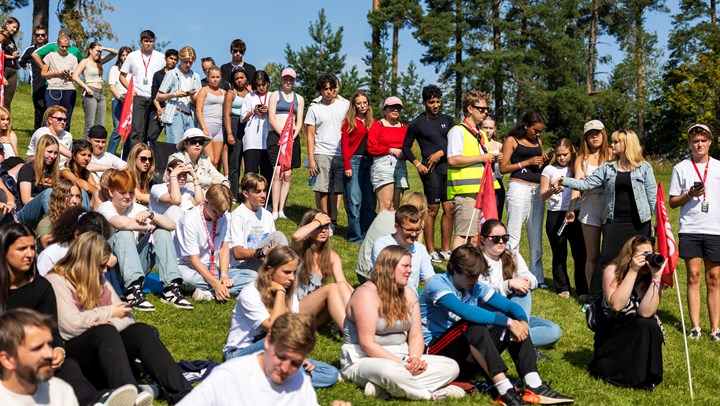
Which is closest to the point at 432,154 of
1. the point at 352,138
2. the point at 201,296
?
the point at 352,138

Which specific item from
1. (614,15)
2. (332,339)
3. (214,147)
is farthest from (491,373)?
(614,15)

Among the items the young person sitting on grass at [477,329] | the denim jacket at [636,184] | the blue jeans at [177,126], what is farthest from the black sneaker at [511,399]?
the blue jeans at [177,126]

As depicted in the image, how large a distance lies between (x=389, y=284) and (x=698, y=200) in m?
4.25

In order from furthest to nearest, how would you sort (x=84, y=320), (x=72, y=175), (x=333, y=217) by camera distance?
(x=333, y=217) < (x=72, y=175) < (x=84, y=320)

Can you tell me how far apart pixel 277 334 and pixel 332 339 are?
3585mm

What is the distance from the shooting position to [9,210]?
29.1 feet

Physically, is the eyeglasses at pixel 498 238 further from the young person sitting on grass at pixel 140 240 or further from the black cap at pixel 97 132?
the black cap at pixel 97 132

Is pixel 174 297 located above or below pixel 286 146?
below

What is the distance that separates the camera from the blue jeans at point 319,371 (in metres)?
6.63

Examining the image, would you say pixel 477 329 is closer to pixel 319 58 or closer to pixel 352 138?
pixel 352 138

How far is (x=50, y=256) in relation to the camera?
283 inches

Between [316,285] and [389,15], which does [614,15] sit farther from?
Result: [316,285]

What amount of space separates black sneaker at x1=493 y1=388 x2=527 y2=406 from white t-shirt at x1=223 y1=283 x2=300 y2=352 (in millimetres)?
1879

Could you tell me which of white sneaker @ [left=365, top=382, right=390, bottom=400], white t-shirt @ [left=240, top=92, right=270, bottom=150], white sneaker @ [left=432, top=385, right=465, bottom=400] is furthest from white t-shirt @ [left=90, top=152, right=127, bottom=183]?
white sneaker @ [left=432, top=385, right=465, bottom=400]
